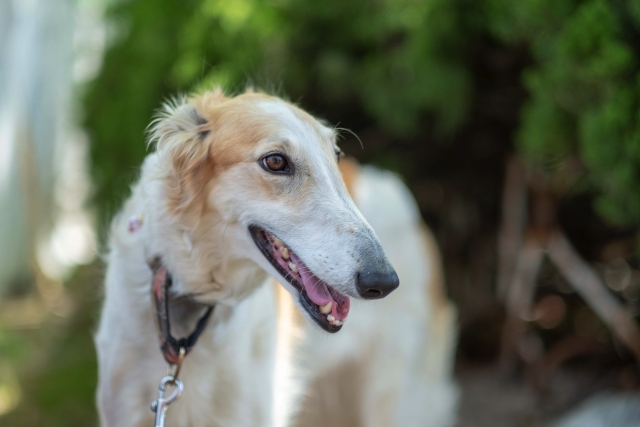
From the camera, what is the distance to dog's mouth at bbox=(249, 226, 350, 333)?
1.63 m

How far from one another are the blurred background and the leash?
64 centimetres

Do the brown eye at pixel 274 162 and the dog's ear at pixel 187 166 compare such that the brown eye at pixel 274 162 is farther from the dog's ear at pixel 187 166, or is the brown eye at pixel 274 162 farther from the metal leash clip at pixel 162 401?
the metal leash clip at pixel 162 401

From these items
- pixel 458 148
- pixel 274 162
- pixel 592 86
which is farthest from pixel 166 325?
pixel 458 148

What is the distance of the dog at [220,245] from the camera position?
1.68 m

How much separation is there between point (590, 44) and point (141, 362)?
208 cm

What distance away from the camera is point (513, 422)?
3574mm

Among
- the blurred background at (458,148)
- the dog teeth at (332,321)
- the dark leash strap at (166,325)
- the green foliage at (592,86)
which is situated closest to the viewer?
the dog teeth at (332,321)

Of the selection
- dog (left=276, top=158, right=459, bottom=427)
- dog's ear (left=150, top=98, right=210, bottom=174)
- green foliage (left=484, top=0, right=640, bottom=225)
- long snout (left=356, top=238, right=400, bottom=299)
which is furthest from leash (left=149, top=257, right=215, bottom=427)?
green foliage (left=484, top=0, right=640, bottom=225)

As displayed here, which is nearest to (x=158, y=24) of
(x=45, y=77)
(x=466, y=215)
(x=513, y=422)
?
(x=45, y=77)

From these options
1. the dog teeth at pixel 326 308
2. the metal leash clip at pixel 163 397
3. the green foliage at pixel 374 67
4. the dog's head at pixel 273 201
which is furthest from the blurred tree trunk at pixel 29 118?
the dog teeth at pixel 326 308

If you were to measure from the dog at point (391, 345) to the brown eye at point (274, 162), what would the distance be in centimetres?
108

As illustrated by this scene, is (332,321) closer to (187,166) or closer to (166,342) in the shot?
(166,342)

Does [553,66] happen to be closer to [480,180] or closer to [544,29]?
[544,29]

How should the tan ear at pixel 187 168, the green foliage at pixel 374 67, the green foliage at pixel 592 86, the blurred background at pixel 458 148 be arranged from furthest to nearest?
the blurred background at pixel 458 148
the green foliage at pixel 374 67
the green foliage at pixel 592 86
the tan ear at pixel 187 168
